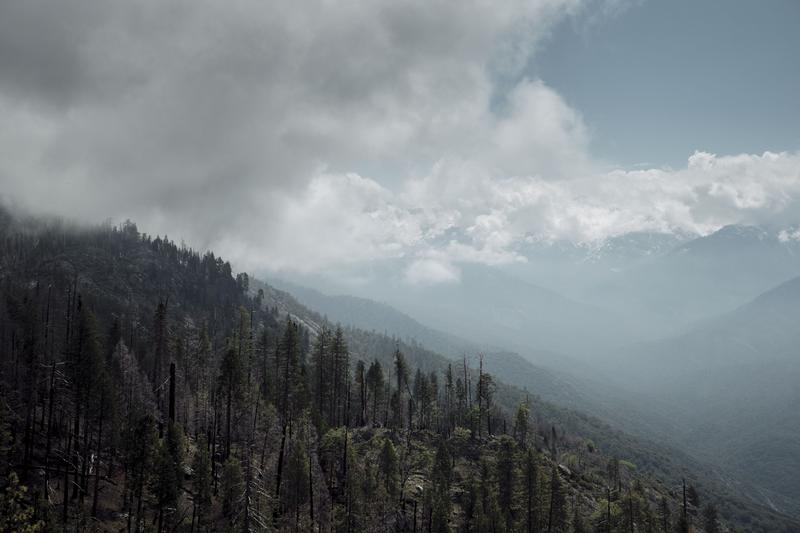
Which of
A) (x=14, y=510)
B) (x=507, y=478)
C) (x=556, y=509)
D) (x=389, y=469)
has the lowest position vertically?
(x=556, y=509)

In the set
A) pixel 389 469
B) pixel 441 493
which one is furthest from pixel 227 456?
pixel 441 493

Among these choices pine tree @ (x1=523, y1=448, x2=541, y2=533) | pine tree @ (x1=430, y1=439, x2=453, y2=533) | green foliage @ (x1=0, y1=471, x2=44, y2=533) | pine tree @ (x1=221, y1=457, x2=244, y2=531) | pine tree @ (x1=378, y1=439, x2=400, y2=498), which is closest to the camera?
green foliage @ (x1=0, y1=471, x2=44, y2=533)

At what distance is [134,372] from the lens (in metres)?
67.8

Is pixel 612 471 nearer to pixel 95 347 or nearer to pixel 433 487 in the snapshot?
pixel 433 487

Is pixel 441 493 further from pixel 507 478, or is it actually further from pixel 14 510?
pixel 14 510

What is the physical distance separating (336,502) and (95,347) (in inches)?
1486

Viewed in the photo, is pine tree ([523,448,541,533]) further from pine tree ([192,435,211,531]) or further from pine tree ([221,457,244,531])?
pine tree ([192,435,211,531])

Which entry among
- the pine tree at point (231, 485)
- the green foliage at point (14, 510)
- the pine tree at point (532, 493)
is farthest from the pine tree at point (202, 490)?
the pine tree at point (532, 493)

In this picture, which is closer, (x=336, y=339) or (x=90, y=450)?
(x=90, y=450)

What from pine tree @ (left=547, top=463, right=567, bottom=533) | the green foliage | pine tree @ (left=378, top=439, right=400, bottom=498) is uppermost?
the green foliage

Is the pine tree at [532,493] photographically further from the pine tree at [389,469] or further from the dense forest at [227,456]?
the pine tree at [389,469]

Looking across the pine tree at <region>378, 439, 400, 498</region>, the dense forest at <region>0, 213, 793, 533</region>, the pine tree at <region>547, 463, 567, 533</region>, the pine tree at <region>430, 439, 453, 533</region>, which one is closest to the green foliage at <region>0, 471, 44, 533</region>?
the dense forest at <region>0, 213, 793, 533</region>

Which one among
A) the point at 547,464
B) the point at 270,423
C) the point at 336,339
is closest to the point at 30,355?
the point at 270,423

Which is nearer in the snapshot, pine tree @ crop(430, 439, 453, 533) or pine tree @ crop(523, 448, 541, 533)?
pine tree @ crop(430, 439, 453, 533)
